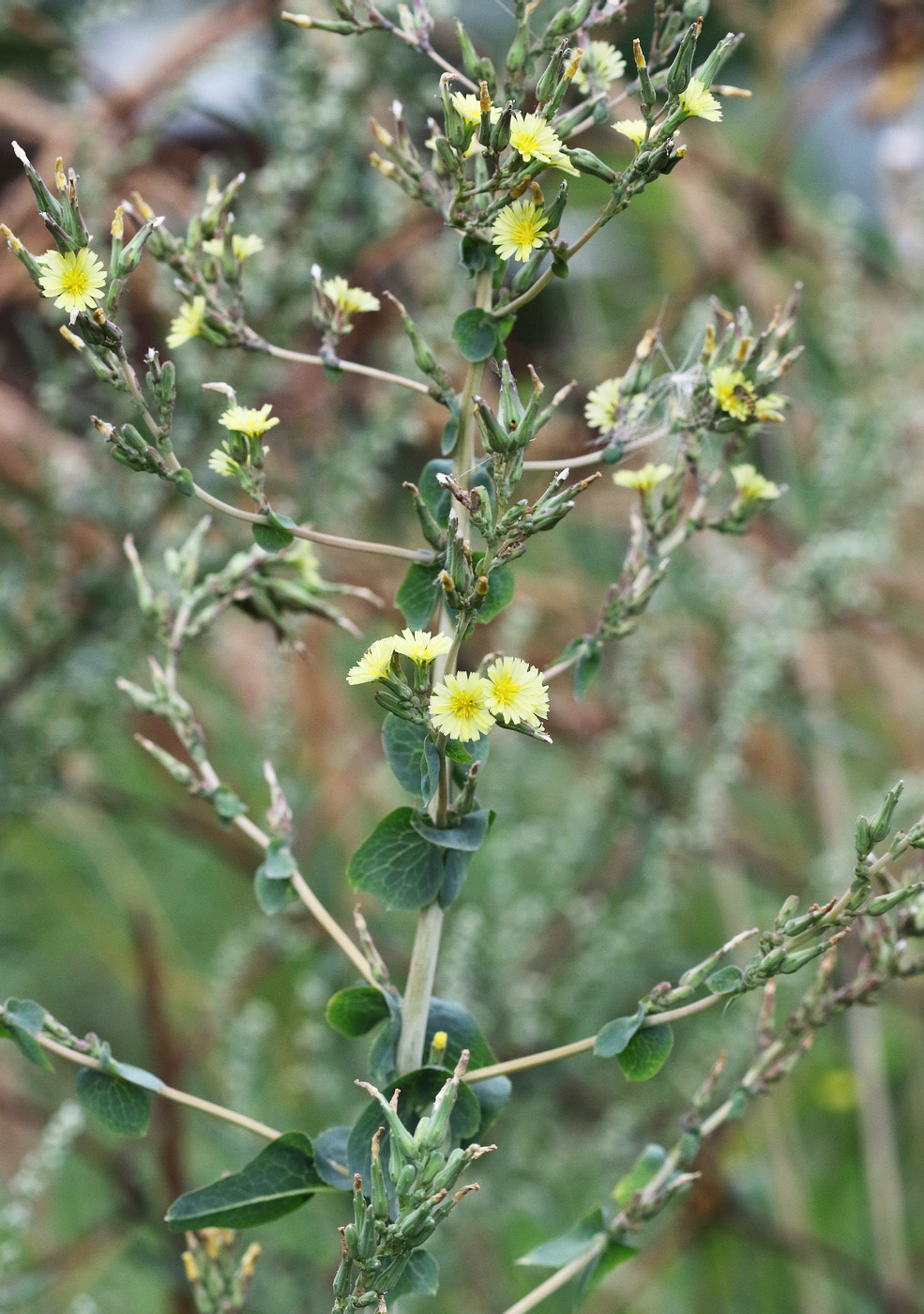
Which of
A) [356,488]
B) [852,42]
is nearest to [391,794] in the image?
[356,488]

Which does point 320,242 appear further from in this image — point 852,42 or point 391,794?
point 852,42

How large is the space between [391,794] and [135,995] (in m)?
0.40

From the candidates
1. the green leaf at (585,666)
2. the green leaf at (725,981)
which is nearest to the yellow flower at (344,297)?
the green leaf at (585,666)

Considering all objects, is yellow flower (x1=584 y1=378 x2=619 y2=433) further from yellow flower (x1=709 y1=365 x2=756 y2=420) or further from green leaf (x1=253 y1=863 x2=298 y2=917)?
green leaf (x1=253 y1=863 x2=298 y2=917)

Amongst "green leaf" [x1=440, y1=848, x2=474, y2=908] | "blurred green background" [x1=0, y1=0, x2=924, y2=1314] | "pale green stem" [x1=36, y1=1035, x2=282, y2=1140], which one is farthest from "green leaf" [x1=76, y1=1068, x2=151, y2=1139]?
"blurred green background" [x1=0, y1=0, x2=924, y2=1314]

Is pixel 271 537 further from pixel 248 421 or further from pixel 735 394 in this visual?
pixel 735 394

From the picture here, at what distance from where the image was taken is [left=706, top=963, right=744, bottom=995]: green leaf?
35 centimetres

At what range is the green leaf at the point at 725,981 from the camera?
→ 35 centimetres

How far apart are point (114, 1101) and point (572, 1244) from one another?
16cm

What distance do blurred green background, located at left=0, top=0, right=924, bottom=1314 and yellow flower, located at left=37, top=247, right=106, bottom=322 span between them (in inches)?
15.4

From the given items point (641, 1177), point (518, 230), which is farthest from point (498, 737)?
point (518, 230)

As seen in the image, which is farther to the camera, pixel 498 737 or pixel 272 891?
pixel 498 737

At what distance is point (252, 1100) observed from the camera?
3.45 ft

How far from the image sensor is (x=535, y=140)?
1.11ft
